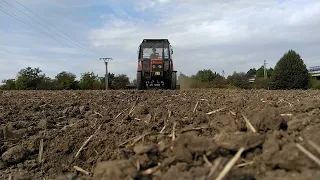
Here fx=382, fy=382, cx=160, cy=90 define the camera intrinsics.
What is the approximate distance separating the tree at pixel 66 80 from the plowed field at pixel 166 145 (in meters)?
32.8

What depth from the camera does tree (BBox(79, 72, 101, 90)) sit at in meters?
41.3

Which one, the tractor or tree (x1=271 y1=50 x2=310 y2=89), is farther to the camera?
tree (x1=271 y1=50 x2=310 y2=89)

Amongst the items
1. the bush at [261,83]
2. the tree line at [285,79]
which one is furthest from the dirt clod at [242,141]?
the bush at [261,83]

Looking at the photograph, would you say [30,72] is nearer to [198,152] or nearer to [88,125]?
[88,125]

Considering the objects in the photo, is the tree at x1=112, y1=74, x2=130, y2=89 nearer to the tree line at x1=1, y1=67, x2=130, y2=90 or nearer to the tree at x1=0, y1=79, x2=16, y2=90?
the tree line at x1=1, y1=67, x2=130, y2=90

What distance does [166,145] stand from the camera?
310 cm

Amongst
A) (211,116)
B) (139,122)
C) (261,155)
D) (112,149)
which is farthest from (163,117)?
(261,155)

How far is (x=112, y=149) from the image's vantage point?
4105mm

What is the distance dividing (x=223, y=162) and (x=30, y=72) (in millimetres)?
39098

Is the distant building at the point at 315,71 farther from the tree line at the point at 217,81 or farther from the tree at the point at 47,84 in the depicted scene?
the tree at the point at 47,84

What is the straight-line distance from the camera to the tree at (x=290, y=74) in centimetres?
4344

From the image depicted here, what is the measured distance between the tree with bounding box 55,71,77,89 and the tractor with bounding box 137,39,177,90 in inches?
883

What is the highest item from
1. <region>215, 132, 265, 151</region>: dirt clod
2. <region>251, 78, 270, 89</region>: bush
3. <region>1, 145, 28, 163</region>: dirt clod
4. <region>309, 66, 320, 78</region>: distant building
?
<region>309, 66, 320, 78</region>: distant building

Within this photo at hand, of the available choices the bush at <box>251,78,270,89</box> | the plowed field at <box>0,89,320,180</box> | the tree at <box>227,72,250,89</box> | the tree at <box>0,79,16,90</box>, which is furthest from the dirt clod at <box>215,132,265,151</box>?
the bush at <box>251,78,270,89</box>
